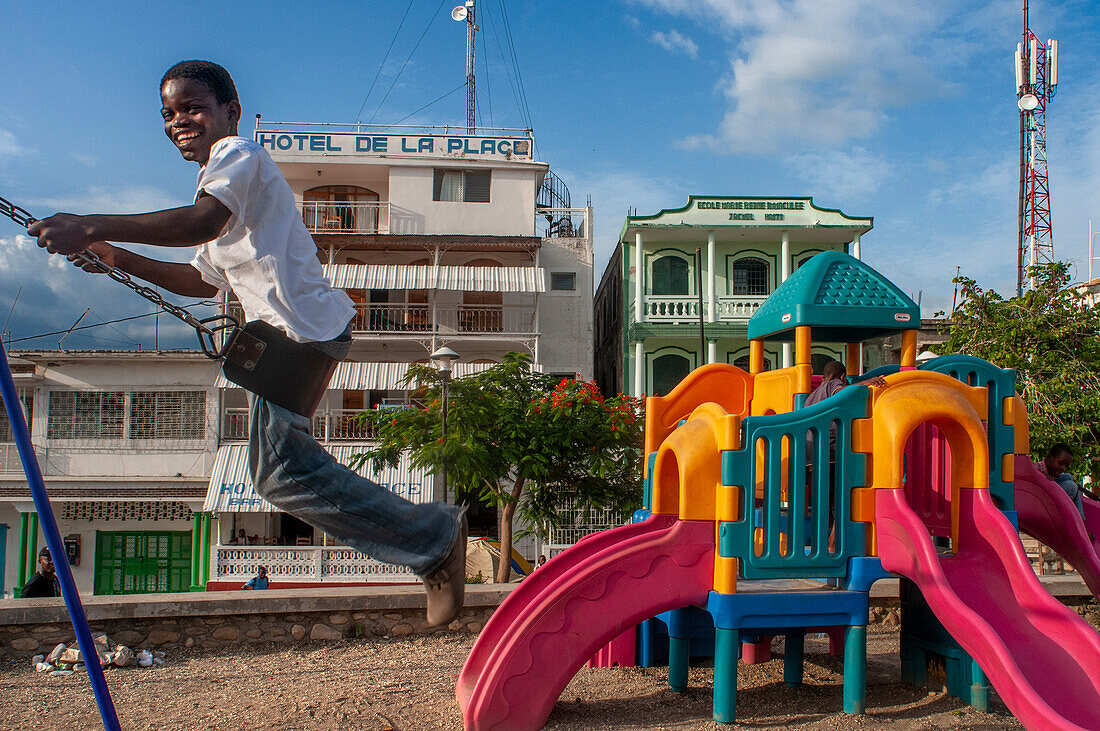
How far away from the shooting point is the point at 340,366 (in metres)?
21.5

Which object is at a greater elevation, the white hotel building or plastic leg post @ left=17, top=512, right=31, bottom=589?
the white hotel building

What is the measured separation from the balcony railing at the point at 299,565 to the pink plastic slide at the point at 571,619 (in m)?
14.0

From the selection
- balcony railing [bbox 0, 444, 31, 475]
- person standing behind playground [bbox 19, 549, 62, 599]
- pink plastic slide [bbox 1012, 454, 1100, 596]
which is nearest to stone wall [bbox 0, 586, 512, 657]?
person standing behind playground [bbox 19, 549, 62, 599]

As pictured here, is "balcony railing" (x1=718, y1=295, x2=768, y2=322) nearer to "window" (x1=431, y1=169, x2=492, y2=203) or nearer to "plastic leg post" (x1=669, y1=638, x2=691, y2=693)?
"window" (x1=431, y1=169, x2=492, y2=203)

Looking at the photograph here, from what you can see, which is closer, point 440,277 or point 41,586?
point 41,586

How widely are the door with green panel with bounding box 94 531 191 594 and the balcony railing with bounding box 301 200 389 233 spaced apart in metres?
9.86

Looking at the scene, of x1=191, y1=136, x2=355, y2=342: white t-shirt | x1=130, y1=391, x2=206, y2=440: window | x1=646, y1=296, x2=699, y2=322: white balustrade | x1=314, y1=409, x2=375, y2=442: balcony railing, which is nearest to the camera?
x1=191, y1=136, x2=355, y2=342: white t-shirt

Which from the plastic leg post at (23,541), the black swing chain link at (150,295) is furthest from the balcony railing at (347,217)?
the black swing chain link at (150,295)

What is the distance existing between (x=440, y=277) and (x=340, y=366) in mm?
4630

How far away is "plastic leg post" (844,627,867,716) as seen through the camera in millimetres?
6250

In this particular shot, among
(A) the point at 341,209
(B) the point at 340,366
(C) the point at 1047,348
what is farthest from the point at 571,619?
(A) the point at 341,209

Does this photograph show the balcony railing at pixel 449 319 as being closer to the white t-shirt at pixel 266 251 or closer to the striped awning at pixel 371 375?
the striped awning at pixel 371 375

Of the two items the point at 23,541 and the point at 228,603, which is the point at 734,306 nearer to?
the point at 228,603

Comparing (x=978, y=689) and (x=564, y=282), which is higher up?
(x=564, y=282)
